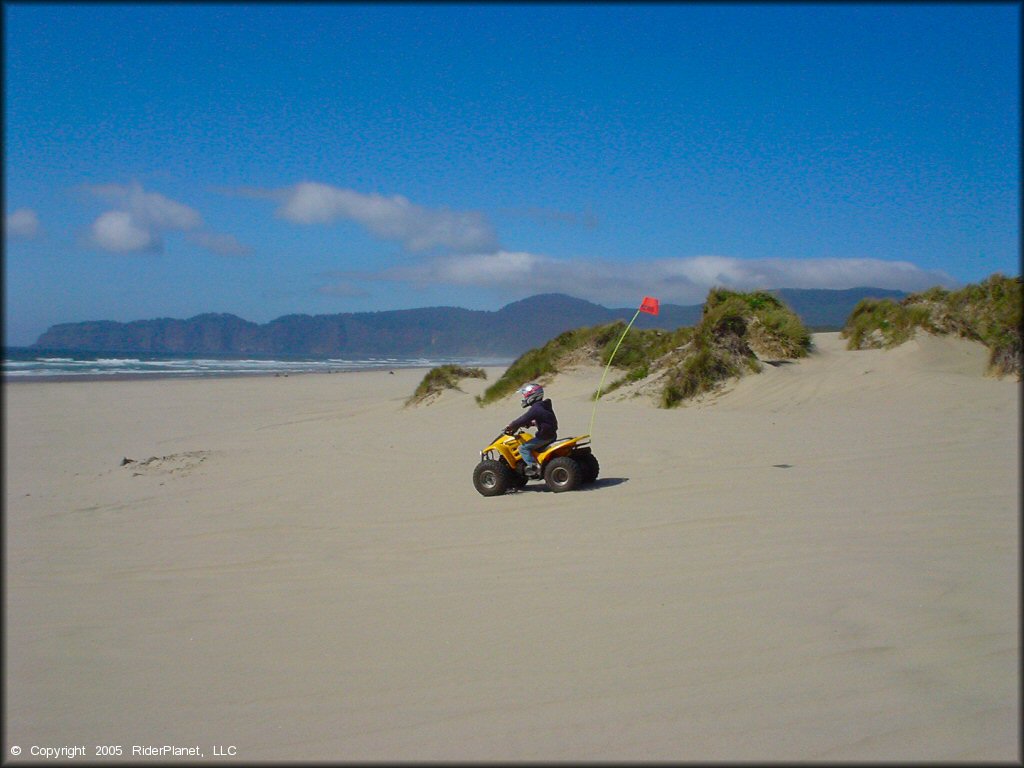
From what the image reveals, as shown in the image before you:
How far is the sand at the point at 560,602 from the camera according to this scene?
142 inches

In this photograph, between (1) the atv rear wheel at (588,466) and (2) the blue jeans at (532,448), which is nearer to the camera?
(1) the atv rear wheel at (588,466)

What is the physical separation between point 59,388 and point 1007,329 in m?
32.9

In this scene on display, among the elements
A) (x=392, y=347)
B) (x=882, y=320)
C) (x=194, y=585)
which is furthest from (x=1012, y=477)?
(x=392, y=347)

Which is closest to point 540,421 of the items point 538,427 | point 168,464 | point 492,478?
point 538,427

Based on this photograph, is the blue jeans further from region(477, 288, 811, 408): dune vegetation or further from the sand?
region(477, 288, 811, 408): dune vegetation

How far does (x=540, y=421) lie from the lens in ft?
31.1

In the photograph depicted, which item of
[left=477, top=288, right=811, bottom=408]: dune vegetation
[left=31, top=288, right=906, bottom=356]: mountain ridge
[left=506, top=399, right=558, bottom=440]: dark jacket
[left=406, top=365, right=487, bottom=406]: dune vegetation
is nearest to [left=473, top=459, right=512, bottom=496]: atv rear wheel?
[left=506, top=399, right=558, bottom=440]: dark jacket

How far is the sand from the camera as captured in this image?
3.61 meters

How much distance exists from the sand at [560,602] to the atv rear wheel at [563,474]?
246mm

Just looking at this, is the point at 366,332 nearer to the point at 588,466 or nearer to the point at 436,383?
the point at 436,383

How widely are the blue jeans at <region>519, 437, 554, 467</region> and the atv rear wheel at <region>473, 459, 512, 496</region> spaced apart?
0.28 m

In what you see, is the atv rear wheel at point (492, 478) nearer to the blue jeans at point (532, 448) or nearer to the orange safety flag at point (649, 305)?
the blue jeans at point (532, 448)

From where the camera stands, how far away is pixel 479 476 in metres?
9.46

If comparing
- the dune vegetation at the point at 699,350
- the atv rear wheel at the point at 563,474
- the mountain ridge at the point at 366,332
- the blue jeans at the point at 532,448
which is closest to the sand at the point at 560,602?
the atv rear wheel at the point at 563,474
